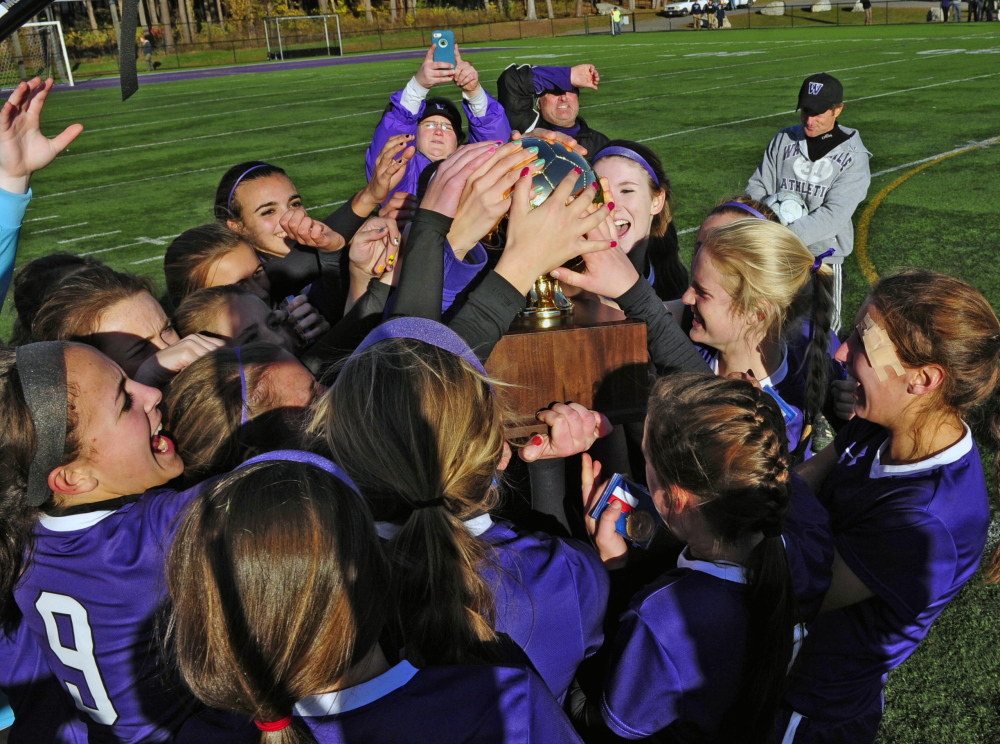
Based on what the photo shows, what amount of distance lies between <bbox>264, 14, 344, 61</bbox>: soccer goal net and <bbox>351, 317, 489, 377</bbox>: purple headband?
4245 cm

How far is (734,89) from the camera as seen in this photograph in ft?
63.0

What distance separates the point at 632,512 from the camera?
2086 millimetres

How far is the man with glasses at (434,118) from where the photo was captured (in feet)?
15.5

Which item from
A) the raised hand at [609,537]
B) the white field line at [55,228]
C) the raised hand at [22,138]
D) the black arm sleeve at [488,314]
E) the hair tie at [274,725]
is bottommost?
the white field line at [55,228]

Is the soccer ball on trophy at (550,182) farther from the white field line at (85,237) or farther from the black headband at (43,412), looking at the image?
the white field line at (85,237)

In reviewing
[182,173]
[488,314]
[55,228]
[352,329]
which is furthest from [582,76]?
[182,173]

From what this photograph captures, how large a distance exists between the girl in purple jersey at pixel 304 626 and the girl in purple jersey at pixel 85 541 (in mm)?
523

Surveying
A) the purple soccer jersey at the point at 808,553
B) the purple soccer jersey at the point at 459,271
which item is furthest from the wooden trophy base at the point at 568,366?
the purple soccer jersey at the point at 808,553

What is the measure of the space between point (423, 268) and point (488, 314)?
0.22 meters

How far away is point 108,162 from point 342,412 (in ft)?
51.8

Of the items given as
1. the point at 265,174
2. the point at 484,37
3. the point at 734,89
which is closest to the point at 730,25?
the point at 484,37

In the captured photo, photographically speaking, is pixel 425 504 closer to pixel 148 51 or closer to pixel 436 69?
pixel 436 69

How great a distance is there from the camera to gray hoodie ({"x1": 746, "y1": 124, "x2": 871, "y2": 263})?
5.25 m

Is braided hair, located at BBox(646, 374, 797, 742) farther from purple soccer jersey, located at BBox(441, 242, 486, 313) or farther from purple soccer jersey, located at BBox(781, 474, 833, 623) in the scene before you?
purple soccer jersey, located at BBox(441, 242, 486, 313)
